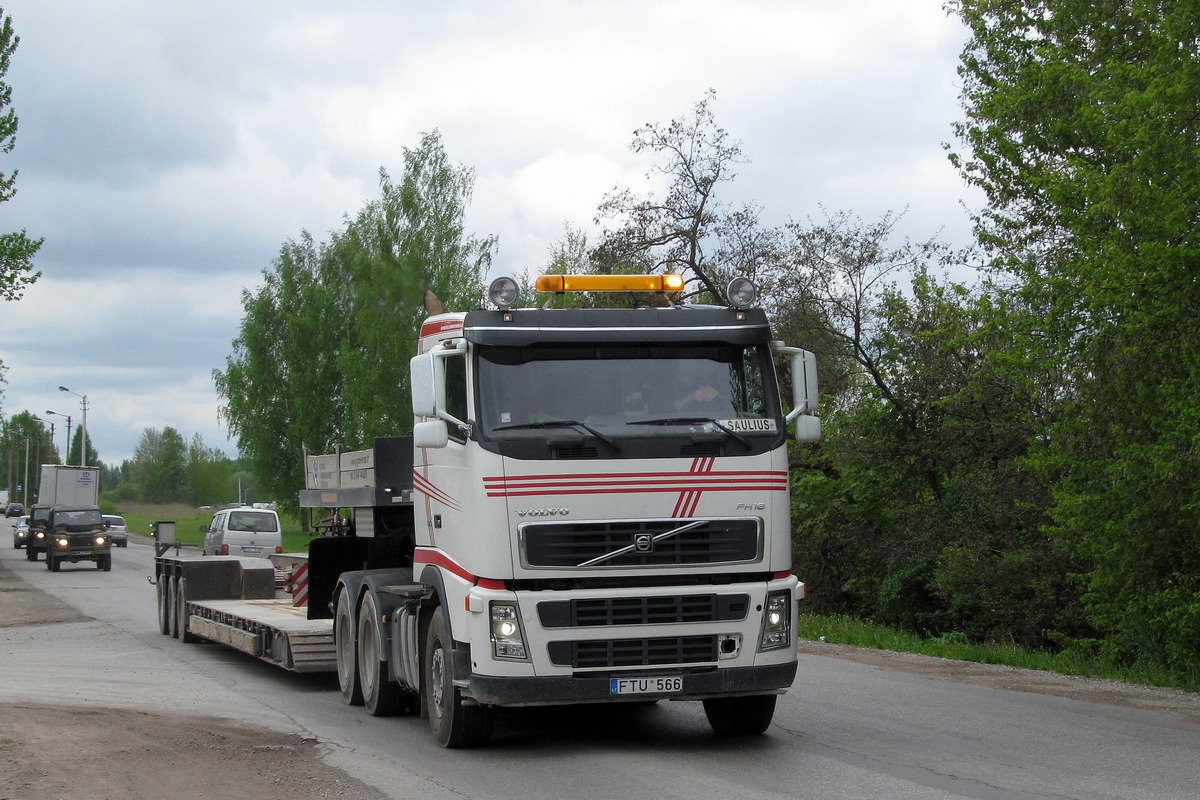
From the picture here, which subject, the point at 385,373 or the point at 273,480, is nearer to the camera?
the point at 385,373

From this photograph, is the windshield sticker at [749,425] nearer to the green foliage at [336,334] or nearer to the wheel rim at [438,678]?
the wheel rim at [438,678]

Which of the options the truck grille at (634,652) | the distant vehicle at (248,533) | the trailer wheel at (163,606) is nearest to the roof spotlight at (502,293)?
the truck grille at (634,652)

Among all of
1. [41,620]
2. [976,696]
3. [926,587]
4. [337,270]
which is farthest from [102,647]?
[337,270]

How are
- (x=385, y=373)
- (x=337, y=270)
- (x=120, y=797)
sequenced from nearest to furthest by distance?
(x=120, y=797) < (x=385, y=373) < (x=337, y=270)

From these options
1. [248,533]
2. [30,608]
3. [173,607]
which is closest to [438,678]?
[173,607]

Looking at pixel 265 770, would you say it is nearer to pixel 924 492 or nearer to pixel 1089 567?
pixel 1089 567

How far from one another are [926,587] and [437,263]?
100 feet

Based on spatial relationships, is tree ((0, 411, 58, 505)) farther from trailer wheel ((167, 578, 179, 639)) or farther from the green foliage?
trailer wheel ((167, 578, 179, 639))

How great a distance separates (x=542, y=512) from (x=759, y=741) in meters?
2.53

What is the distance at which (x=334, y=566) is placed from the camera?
12367 mm

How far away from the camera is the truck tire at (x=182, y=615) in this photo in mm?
17375

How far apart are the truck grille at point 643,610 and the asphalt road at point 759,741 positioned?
94cm

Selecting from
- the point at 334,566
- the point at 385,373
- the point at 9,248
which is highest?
the point at 9,248

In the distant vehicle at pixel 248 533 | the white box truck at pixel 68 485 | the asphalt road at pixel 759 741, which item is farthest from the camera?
the white box truck at pixel 68 485
